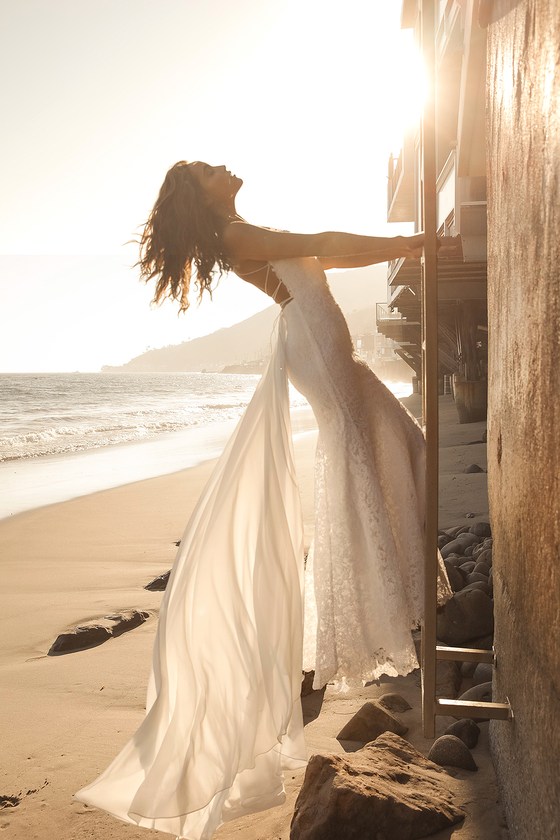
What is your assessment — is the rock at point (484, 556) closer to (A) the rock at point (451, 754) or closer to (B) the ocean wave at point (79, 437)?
(A) the rock at point (451, 754)

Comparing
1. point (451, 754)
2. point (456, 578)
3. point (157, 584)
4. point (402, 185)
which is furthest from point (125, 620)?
point (402, 185)

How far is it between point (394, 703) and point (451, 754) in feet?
2.03

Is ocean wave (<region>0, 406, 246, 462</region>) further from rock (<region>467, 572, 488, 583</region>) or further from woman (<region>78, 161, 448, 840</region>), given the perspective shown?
woman (<region>78, 161, 448, 840</region>)

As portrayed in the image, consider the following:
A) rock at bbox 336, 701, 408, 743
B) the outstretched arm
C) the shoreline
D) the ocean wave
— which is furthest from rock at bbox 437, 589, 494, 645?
the ocean wave

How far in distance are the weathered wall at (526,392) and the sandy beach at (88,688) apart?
60cm

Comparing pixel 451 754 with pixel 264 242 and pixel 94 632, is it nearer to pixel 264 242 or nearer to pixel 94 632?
pixel 264 242

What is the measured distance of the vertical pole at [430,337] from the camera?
2527 mm

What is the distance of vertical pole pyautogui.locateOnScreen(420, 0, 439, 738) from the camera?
2527 mm

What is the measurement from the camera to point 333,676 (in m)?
2.81

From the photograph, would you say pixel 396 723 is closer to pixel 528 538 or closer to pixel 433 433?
pixel 433 433

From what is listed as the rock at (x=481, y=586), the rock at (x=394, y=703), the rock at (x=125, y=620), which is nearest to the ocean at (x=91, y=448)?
the rock at (x=125, y=620)

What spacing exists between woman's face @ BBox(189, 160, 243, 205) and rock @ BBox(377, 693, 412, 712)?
2.10 meters

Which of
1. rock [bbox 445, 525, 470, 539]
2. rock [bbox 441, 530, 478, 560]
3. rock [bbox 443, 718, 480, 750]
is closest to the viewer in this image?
→ rock [bbox 443, 718, 480, 750]

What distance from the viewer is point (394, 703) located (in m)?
3.38
